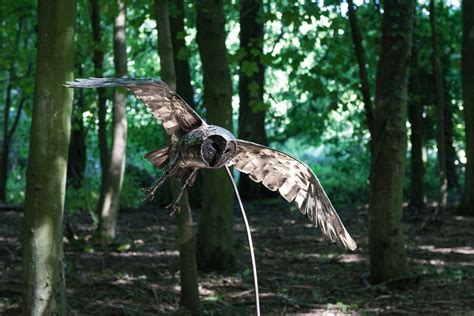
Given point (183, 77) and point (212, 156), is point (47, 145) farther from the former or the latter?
point (183, 77)

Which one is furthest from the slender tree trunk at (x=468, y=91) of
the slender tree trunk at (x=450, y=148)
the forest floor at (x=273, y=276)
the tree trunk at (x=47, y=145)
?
the tree trunk at (x=47, y=145)

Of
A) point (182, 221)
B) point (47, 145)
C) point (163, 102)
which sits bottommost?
point (182, 221)

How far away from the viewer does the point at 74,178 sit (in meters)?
19.7

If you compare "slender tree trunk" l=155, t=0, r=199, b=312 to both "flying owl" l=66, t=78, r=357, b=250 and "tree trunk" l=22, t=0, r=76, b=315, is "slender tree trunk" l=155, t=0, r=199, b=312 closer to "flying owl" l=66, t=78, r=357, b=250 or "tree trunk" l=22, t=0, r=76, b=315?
"tree trunk" l=22, t=0, r=76, b=315

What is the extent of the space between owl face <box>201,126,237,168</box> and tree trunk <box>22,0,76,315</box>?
11.6 feet

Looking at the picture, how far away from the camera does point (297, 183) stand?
3.33 metres

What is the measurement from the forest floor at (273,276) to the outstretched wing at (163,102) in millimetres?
4842

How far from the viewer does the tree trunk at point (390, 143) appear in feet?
28.1

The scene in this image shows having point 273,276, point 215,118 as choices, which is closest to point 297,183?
point 215,118

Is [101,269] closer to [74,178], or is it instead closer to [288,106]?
[74,178]

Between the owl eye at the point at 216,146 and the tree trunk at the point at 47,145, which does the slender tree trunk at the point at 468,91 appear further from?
the owl eye at the point at 216,146

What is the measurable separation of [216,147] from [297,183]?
2.12 feet

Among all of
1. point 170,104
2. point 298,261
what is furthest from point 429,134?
point 170,104

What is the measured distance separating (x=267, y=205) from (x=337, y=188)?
381 cm
